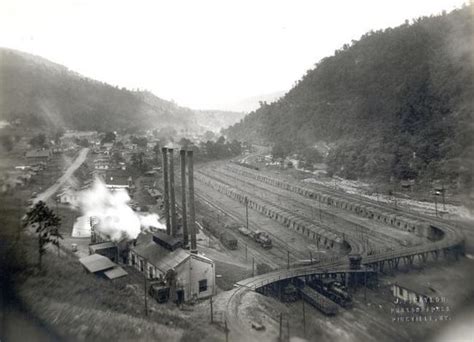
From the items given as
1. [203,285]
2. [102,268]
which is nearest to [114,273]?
[102,268]

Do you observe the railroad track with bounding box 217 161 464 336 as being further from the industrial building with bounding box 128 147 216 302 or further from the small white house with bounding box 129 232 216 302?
the industrial building with bounding box 128 147 216 302

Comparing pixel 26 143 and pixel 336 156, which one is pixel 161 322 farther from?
pixel 336 156

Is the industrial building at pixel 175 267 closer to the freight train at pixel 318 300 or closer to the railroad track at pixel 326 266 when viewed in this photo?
the railroad track at pixel 326 266

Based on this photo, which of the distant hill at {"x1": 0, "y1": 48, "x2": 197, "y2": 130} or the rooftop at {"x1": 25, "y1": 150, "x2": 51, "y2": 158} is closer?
the rooftop at {"x1": 25, "y1": 150, "x2": 51, "y2": 158}

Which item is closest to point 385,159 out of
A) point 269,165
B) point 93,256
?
point 269,165

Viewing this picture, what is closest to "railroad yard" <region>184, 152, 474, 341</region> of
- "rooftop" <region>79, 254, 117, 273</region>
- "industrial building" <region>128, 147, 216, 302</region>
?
"industrial building" <region>128, 147, 216, 302</region>

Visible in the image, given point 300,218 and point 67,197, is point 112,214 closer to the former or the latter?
point 67,197
